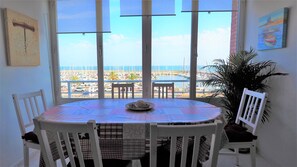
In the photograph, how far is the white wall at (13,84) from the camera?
1.97 metres

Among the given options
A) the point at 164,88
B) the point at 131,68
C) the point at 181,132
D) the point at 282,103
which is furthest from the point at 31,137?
the point at 282,103

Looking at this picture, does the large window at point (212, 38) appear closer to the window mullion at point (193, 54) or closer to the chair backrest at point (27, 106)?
the window mullion at point (193, 54)

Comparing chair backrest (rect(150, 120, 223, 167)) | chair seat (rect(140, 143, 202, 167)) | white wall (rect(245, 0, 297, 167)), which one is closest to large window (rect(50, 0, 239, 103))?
white wall (rect(245, 0, 297, 167))

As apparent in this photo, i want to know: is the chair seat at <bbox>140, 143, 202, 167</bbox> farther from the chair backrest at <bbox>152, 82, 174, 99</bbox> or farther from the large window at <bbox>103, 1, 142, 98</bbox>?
the large window at <bbox>103, 1, 142, 98</bbox>

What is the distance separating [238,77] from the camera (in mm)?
2344

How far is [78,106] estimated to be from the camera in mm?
1911

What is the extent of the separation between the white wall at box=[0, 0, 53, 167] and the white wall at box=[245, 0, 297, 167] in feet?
9.57

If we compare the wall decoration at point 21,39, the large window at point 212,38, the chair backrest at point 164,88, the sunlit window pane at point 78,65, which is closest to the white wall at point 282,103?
the large window at point 212,38

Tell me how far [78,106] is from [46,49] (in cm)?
147

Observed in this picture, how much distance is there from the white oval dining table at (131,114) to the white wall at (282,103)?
871 millimetres

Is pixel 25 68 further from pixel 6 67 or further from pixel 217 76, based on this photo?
pixel 217 76

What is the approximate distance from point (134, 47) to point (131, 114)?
161 centimetres

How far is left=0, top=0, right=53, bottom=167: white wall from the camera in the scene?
1.97 metres

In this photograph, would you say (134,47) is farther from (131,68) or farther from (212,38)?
(212,38)
